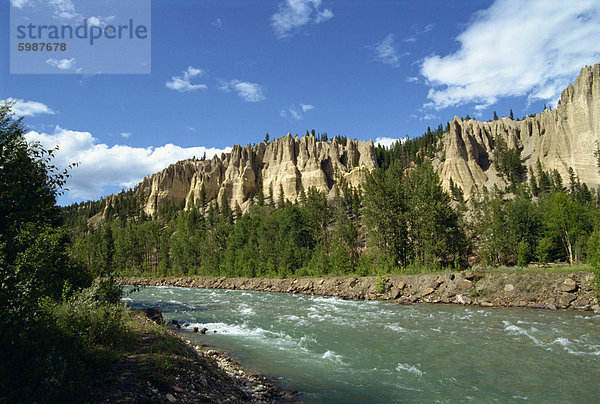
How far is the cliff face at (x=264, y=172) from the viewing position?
11850 centimetres

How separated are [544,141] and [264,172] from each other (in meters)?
91.8

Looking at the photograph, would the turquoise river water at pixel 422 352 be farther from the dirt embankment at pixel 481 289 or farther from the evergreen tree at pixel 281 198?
the evergreen tree at pixel 281 198

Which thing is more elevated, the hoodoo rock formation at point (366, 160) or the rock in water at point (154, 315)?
the hoodoo rock formation at point (366, 160)

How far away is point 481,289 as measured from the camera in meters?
25.5

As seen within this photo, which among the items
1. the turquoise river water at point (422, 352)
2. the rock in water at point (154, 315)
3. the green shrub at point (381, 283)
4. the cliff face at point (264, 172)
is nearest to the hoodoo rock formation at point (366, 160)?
the cliff face at point (264, 172)

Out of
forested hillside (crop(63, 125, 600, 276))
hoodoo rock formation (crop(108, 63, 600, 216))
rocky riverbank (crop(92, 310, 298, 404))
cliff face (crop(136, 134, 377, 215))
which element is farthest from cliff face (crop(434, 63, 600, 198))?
rocky riverbank (crop(92, 310, 298, 404))

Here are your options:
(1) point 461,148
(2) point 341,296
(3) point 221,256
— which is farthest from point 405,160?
(2) point 341,296

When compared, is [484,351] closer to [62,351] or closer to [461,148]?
[62,351]

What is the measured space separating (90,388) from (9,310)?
198cm

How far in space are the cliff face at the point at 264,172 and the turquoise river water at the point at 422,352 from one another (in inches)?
3651

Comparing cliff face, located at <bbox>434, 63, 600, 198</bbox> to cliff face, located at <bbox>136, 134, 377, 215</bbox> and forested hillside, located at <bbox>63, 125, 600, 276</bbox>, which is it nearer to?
forested hillside, located at <bbox>63, 125, 600, 276</bbox>

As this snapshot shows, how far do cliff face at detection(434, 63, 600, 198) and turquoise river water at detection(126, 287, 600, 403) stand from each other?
77736 millimetres

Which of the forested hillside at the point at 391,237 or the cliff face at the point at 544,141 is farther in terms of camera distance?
the cliff face at the point at 544,141

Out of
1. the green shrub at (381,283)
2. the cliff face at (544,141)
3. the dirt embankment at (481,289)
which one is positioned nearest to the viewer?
the dirt embankment at (481,289)
